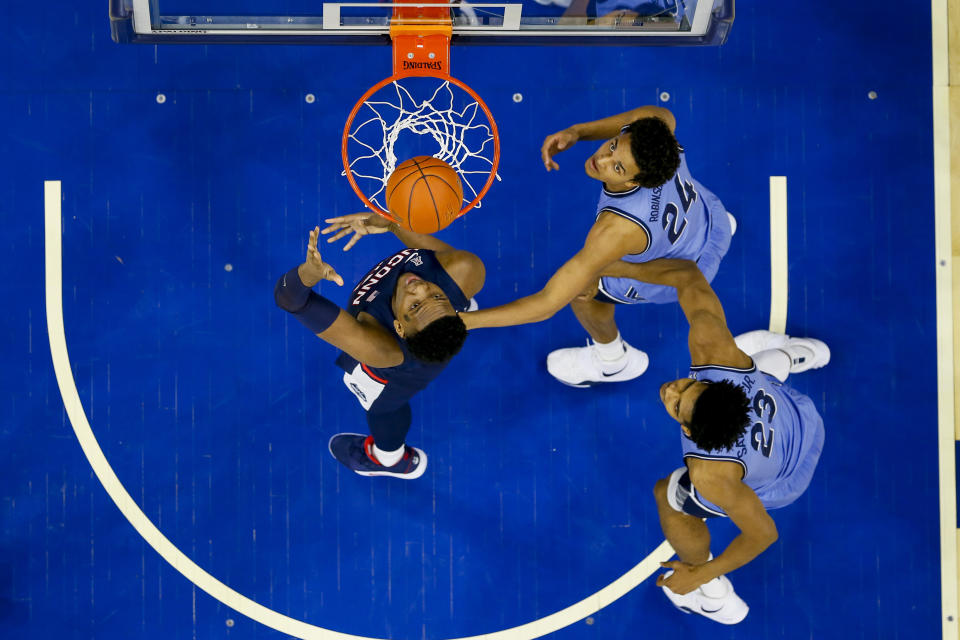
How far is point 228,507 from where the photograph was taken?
482cm

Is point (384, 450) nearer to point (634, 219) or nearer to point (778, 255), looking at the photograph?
point (634, 219)

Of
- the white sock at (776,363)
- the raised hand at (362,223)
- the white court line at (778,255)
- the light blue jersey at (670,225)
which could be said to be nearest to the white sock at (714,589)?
the white sock at (776,363)

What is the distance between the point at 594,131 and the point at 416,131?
1.35 meters

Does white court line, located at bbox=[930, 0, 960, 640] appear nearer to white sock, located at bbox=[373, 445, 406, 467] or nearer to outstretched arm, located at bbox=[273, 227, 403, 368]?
white sock, located at bbox=[373, 445, 406, 467]

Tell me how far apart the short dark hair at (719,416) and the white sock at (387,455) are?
74.0 inches

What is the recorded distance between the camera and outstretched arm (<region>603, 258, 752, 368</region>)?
356 centimetres

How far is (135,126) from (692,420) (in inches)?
158

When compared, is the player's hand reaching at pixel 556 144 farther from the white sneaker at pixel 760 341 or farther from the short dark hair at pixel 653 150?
the white sneaker at pixel 760 341

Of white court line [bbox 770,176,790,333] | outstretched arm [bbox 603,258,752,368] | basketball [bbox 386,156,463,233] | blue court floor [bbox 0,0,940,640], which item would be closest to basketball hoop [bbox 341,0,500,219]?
blue court floor [bbox 0,0,940,640]

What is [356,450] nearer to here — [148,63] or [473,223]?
[473,223]

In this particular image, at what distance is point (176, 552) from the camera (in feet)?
15.7

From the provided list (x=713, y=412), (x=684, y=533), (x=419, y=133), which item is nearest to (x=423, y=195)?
(x=419, y=133)

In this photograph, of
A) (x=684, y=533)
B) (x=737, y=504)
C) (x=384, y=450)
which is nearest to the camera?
(x=737, y=504)

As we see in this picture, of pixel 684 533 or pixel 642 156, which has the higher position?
pixel 642 156
